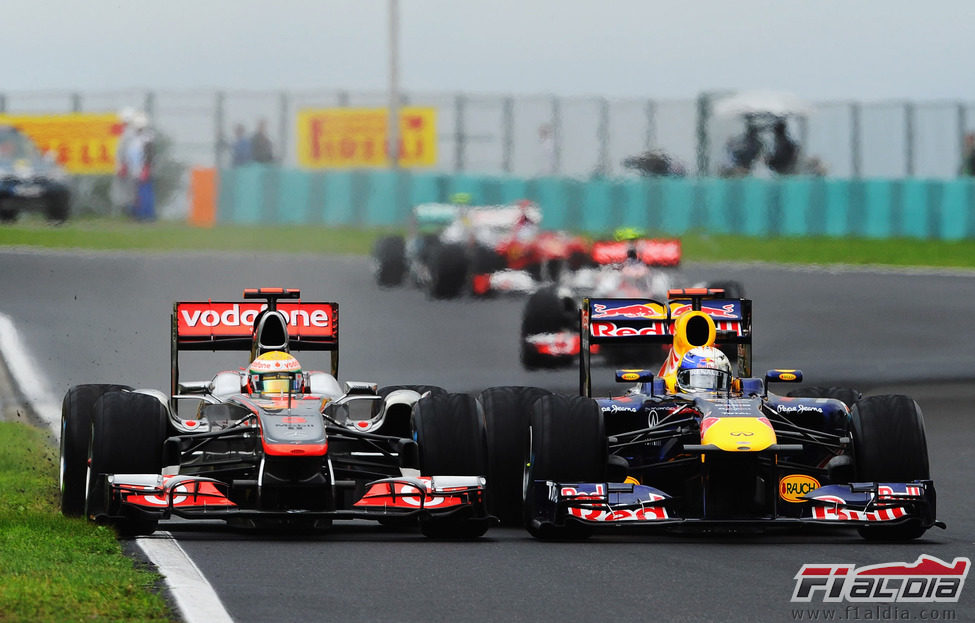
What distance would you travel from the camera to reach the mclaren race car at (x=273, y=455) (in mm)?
13070

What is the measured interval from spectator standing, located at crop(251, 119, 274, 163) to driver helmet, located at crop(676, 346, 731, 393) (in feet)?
53.8

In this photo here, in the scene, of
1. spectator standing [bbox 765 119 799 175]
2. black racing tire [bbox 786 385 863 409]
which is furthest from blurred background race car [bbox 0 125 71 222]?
black racing tire [bbox 786 385 863 409]

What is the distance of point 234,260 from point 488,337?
12.8 feet

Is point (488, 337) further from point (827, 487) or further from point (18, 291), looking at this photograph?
point (827, 487)

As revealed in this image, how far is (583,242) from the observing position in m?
29.9

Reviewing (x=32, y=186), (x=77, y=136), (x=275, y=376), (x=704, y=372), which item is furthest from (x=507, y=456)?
(x=77, y=136)

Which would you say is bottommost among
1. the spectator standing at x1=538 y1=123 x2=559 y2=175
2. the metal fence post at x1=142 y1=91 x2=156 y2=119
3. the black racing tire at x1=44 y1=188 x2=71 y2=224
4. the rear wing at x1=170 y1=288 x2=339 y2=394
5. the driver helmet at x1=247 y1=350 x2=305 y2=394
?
the driver helmet at x1=247 y1=350 x2=305 y2=394

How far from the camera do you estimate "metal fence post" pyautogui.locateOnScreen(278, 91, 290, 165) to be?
1209 inches

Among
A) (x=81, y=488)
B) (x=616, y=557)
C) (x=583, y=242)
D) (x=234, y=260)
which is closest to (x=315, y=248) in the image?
(x=234, y=260)

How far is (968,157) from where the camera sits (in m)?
41.5

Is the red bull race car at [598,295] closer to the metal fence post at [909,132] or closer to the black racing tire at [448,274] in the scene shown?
the black racing tire at [448,274]

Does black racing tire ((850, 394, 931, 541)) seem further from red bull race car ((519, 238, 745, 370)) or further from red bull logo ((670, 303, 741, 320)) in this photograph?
red bull race car ((519, 238, 745, 370))

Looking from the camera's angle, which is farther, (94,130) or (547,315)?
(94,130)

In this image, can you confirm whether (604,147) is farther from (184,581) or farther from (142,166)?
(184,581)
